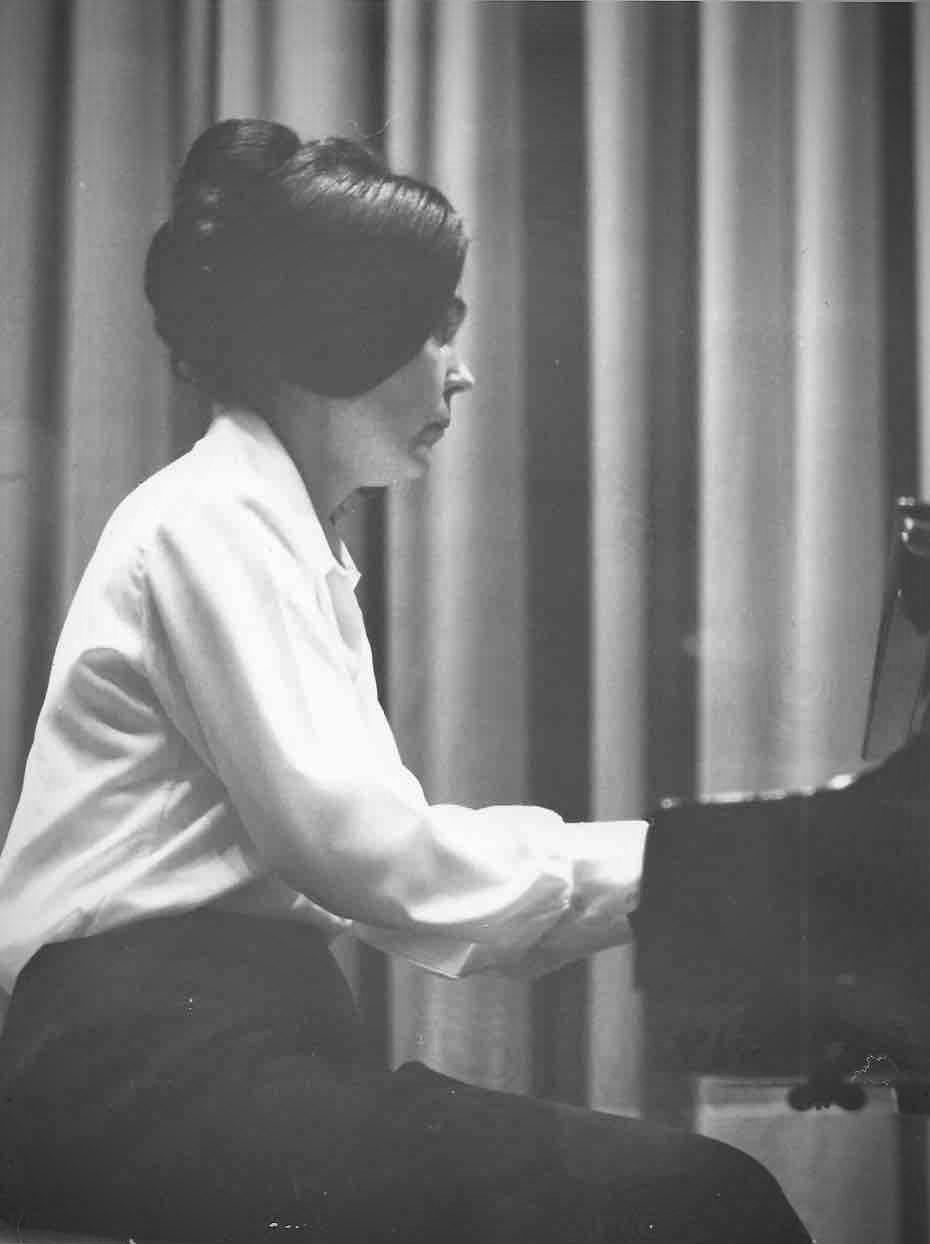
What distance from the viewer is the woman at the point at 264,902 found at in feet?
3.52

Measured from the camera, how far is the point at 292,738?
3.46 feet

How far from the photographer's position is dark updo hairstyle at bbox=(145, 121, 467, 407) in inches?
47.3

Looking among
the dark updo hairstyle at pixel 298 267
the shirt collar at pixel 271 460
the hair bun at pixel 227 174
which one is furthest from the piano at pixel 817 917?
the hair bun at pixel 227 174

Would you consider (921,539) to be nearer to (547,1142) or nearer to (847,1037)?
(847,1037)

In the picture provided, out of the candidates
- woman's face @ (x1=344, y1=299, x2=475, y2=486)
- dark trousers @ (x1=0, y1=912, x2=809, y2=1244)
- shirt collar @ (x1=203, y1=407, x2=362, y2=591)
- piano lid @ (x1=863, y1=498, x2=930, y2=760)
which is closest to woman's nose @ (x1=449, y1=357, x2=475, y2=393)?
woman's face @ (x1=344, y1=299, x2=475, y2=486)

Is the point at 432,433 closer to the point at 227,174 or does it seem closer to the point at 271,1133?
the point at 227,174

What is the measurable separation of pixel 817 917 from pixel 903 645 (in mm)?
266

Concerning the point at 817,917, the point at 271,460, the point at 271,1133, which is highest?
the point at 271,460

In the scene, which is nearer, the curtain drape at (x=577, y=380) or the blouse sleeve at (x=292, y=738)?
the blouse sleeve at (x=292, y=738)

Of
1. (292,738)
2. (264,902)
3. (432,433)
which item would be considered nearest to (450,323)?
(432,433)

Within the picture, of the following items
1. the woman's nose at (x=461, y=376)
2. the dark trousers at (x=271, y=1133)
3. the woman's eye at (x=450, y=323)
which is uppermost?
the woman's eye at (x=450, y=323)

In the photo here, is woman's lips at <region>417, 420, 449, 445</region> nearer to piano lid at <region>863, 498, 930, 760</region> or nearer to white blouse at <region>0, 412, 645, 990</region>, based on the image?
white blouse at <region>0, 412, 645, 990</region>

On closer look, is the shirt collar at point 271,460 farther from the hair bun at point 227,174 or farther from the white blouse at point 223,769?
the hair bun at point 227,174

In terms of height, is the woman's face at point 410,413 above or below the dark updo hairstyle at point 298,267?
below
